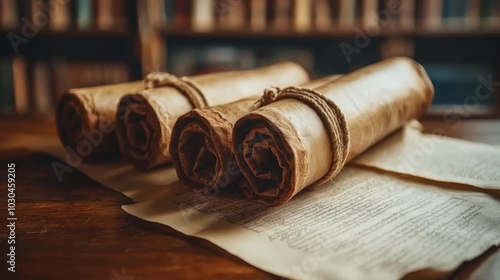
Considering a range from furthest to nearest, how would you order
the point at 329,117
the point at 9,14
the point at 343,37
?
1. the point at 343,37
2. the point at 9,14
3. the point at 329,117

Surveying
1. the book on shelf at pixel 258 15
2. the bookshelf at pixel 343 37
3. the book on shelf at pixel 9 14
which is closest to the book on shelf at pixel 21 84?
the book on shelf at pixel 9 14

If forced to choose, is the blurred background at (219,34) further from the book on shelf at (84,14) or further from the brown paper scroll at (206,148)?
the brown paper scroll at (206,148)

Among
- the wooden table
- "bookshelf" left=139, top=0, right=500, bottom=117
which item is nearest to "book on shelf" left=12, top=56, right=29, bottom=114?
"bookshelf" left=139, top=0, right=500, bottom=117

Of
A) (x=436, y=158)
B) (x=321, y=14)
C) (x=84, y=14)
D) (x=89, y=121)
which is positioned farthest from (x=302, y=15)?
(x=89, y=121)

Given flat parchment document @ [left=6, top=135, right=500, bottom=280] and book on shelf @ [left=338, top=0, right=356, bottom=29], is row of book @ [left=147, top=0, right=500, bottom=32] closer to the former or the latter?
book on shelf @ [left=338, top=0, right=356, bottom=29]

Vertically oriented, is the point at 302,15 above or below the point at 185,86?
above

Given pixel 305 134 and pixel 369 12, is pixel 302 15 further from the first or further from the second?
pixel 305 134
